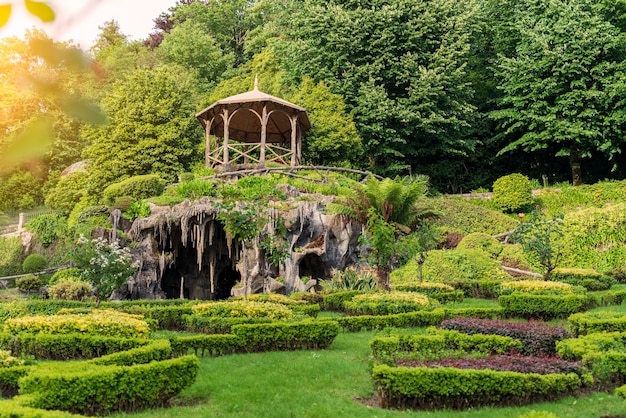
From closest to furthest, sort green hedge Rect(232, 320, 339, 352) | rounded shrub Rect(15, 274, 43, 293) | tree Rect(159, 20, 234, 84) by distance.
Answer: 1. green hedge Rect(232, 320, 339, 352)
2. rounded shrub Rect(15, 274, 43, 293)
3. tree Rect(159, 20, 234, 84)

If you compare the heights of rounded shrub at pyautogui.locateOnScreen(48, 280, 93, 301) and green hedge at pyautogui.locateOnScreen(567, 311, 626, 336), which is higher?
rounded shrub at pyautogui.locateOnScreen(48, 280, 93, 301)

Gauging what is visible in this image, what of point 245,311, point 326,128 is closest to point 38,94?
point 245,311

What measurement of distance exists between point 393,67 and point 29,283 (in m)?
21.2

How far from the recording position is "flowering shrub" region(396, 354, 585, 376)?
9016mm

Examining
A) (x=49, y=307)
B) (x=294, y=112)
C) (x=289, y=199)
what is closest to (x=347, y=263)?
(x=289, y=199)

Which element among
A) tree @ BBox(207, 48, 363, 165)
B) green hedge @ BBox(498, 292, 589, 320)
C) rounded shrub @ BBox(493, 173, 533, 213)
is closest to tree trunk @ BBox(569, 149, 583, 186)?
rounded shrub @ BBox(493, 173, 533, 213)

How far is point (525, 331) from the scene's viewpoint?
11.7 m

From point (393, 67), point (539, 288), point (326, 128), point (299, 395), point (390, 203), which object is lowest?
point (299, 395)

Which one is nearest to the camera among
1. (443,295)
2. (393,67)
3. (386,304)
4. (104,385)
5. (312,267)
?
(104,385)

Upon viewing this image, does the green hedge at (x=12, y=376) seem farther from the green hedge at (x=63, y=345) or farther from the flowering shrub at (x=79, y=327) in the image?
the flowering shrub at (x=79, y=327)

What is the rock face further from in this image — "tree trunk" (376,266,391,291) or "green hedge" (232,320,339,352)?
"green hedge" (232,320,339,352)

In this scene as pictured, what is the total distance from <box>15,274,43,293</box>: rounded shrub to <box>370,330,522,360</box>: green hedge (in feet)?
64.4

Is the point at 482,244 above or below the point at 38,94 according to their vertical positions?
above

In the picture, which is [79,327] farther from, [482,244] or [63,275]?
[482,244]
